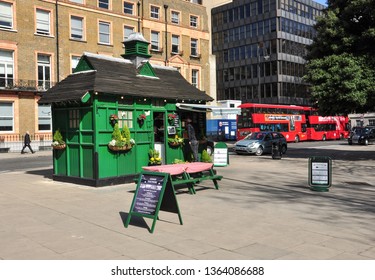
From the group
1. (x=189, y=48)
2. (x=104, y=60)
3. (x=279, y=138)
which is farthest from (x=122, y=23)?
(x=104, y=60)

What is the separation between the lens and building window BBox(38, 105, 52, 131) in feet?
115

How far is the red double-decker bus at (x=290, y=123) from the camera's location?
37406 mm

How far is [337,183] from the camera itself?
12.8m

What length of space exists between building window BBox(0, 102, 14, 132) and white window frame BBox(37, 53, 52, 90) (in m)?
3.20

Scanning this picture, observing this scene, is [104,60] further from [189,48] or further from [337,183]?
[189,48]

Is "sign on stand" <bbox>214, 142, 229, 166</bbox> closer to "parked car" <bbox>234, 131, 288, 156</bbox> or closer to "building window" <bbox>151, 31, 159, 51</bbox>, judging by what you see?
"parked car" <bbox>234, 131, 288, 156</bbox>

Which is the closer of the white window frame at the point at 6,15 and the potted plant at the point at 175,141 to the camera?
the potted plant at the point at 175,141

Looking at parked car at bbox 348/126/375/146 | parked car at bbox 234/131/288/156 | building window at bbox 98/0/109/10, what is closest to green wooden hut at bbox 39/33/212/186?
parked car at bbox 234/131/288/156

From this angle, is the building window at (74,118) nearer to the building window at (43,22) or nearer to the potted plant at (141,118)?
the potted plant at (141,118)

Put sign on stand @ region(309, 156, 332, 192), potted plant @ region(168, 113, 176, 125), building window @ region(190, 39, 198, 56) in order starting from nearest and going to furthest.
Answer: sign on stand @ region(309, 156, 332, 192)
potted plant @ region(168, 113, 176, 125)
building window @ region(190, 39, 198, 56)

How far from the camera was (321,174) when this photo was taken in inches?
436

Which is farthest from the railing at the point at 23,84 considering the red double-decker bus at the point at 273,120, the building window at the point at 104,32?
the red double-decker bus at the point at 273,120

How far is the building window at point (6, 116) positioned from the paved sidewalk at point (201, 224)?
2253 centimetres

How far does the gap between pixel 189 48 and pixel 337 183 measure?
37.9m
